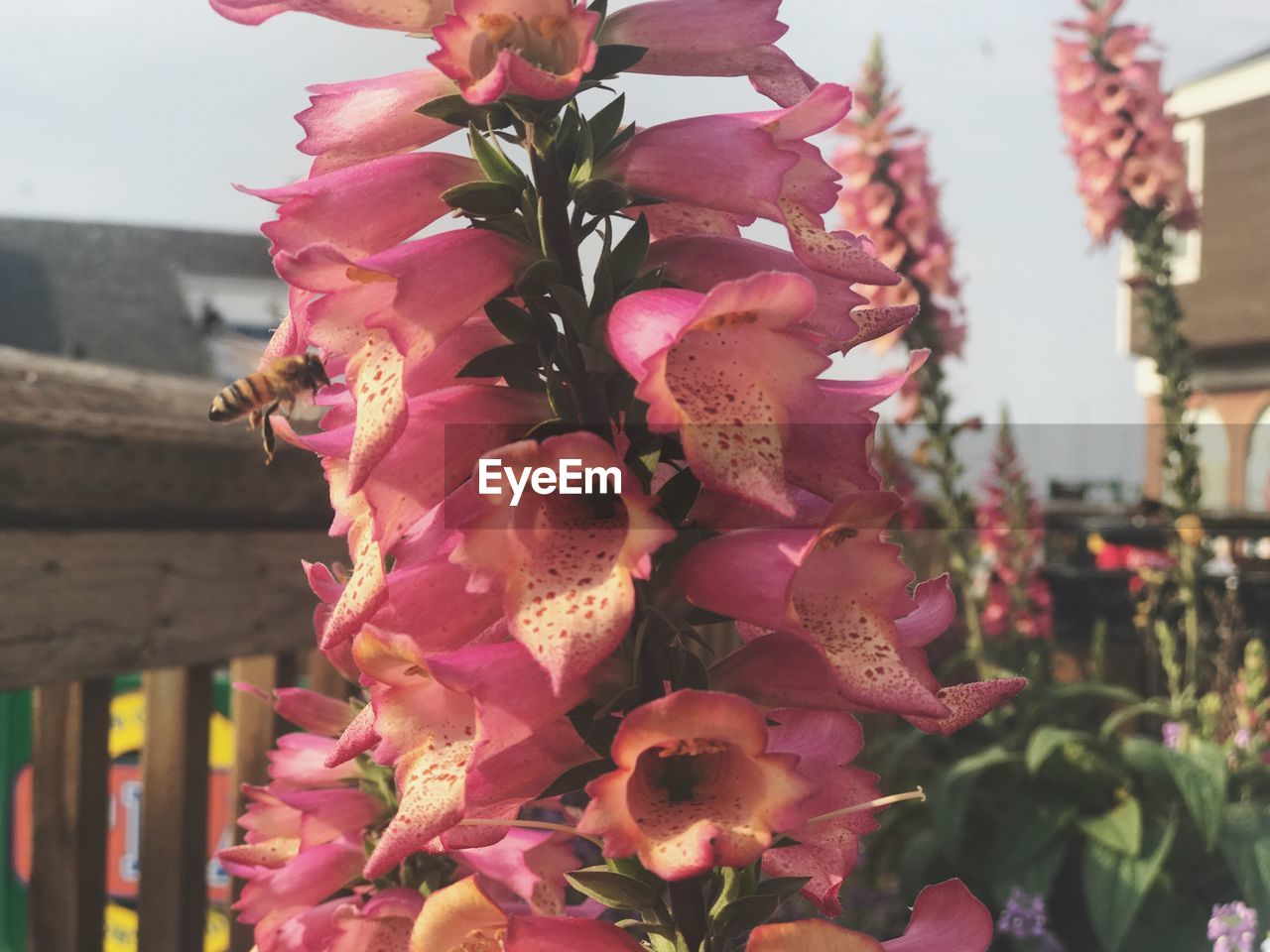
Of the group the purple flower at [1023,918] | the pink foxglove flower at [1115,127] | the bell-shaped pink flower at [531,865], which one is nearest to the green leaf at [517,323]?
the bell-shaped pink flower at [531,865]

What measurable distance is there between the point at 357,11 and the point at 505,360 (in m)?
0.19

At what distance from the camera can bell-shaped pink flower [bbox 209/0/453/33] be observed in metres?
0.53

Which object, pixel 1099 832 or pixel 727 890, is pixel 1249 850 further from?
pixel 727 890

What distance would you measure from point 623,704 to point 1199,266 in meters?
16.2

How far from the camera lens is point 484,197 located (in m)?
0.52

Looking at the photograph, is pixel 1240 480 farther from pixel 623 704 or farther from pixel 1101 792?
pixel 623 704

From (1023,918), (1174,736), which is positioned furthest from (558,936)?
(1174,736)

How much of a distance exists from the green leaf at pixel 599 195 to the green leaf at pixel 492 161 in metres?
0.03

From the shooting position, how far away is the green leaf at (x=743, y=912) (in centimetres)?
52

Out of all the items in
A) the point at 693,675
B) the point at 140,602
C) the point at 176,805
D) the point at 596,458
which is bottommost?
the point at 176,805

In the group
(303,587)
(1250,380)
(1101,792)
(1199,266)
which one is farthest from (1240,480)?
(303,587)

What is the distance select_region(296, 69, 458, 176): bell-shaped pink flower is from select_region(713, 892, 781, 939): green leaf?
15.3 inches

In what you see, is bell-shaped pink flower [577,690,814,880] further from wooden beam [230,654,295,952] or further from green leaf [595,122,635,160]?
wooden beam [230,654,295,952]

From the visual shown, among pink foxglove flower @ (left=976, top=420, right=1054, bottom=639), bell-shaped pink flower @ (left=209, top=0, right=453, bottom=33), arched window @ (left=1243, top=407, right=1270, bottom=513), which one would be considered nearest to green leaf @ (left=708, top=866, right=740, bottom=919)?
bell-shaped pink flower @ (left=209, top=0, right=453, bottom=33)
